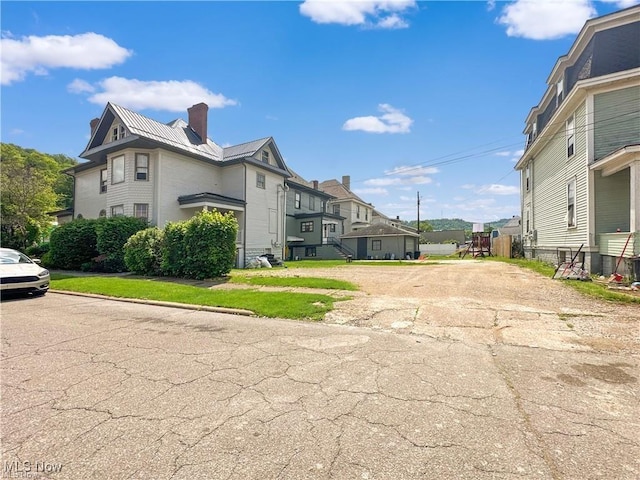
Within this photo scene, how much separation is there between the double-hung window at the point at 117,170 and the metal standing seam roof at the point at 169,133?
7.87ft

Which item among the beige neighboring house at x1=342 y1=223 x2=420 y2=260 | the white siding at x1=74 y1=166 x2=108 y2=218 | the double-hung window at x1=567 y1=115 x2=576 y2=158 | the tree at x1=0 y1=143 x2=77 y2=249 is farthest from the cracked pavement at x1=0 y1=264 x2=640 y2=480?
the beige neighboring house at x1=342 y1=223 x2=420 y2=260

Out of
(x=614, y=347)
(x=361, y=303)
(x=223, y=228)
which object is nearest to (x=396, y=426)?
(x=614, y=347)

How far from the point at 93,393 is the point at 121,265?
1486cm

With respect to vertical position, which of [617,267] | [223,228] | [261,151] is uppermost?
[261,151]

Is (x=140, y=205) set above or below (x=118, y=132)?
below

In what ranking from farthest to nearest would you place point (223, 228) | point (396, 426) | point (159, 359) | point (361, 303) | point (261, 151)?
point (261, 151) → point (223, 228) → point (361, 303) → point (159, 359) → point (396, 426)

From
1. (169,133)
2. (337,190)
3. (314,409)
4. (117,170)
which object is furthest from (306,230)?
(314,409)

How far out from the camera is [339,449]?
2367 mm

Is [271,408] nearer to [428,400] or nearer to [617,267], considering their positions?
[428,400]

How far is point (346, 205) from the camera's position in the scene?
42.5 m

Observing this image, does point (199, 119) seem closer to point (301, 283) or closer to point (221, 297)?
point (301, 283)

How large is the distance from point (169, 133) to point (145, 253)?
9588mm

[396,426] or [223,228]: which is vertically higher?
[223,228]

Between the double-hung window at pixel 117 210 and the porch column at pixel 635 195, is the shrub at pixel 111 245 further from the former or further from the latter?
the porch column at pixel 635 195
